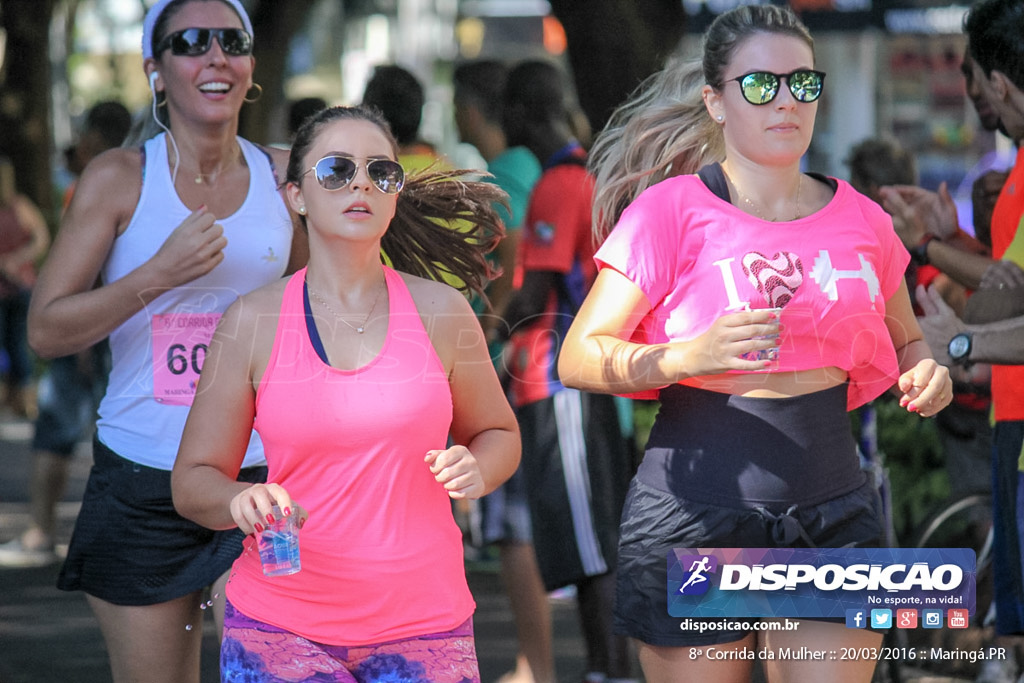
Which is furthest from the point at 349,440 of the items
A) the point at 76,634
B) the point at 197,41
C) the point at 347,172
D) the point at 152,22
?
the point at 76,634

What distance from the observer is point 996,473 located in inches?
171

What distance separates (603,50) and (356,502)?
17.7 ft

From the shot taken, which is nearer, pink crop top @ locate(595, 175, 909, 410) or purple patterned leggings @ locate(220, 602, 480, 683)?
purple patterned leggings @ locate(220, 602, 480, 683)

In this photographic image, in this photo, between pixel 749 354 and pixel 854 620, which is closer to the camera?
pixel 749 354

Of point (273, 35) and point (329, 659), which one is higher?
point (273, 35)

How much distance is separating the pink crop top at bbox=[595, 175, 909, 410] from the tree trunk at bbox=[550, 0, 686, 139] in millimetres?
4664

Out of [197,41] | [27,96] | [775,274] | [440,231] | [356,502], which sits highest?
[27,96]

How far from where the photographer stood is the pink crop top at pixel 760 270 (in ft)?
10.6

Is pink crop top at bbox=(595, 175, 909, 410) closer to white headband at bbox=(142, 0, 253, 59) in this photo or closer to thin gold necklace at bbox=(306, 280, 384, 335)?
thin gold necklace at bbox=(306, 280, 384, 335)

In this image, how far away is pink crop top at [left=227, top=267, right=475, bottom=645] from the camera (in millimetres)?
3033

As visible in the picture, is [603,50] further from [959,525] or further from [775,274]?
[775,274]

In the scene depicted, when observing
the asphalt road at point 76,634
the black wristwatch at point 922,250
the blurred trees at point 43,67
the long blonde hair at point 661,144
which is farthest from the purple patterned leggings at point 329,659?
the blurred trees at point 43,67

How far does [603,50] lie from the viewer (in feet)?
26.3

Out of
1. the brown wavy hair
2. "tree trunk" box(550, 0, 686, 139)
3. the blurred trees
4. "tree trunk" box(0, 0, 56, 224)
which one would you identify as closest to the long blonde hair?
the brown wavy hair
